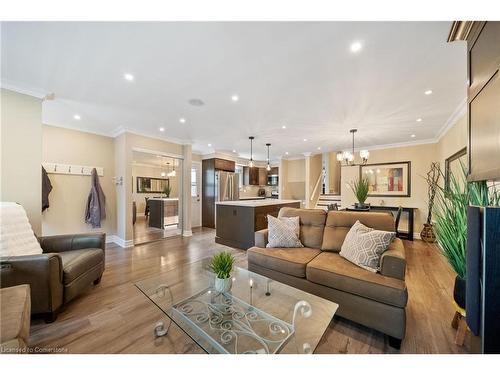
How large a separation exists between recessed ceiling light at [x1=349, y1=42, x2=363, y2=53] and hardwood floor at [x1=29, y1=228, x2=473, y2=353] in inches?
88.6

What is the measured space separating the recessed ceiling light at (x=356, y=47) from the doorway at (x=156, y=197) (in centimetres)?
434

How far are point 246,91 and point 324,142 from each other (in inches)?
Result: 133

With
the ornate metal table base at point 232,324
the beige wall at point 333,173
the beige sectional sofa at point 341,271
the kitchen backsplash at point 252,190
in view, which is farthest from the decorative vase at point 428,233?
the kitchen backsplash at point 252,190

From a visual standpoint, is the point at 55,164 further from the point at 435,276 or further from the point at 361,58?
the point at 435,276

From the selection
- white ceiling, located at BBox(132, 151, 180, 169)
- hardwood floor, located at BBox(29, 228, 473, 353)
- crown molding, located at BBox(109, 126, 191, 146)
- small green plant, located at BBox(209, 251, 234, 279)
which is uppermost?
crown molding, located at BBox(109, 126, 191, 146)

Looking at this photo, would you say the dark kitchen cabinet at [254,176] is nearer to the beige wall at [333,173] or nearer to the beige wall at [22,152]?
the beige wall at [333,173]

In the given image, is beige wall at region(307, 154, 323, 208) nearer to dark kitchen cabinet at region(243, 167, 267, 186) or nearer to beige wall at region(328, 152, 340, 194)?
beige wall at region(328, 152, 340, 194)

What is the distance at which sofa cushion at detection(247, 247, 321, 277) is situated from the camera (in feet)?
6.56

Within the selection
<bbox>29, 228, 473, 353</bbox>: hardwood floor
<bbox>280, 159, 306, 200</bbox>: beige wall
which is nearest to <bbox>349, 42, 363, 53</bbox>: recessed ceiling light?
<bbox>29, 228, 473, 353</bbox>: hardwood floor

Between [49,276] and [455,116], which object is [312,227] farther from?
[455,116]

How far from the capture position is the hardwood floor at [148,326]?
4.81ft

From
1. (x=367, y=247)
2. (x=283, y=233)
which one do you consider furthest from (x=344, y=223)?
(x=283, y=233)

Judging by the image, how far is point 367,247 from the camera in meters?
1.86

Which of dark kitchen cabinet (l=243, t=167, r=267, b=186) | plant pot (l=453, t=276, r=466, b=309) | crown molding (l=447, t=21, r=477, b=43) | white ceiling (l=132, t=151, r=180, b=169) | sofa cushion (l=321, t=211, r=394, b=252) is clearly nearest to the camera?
crown molding (l=447, t=21, r=477, b=43)
